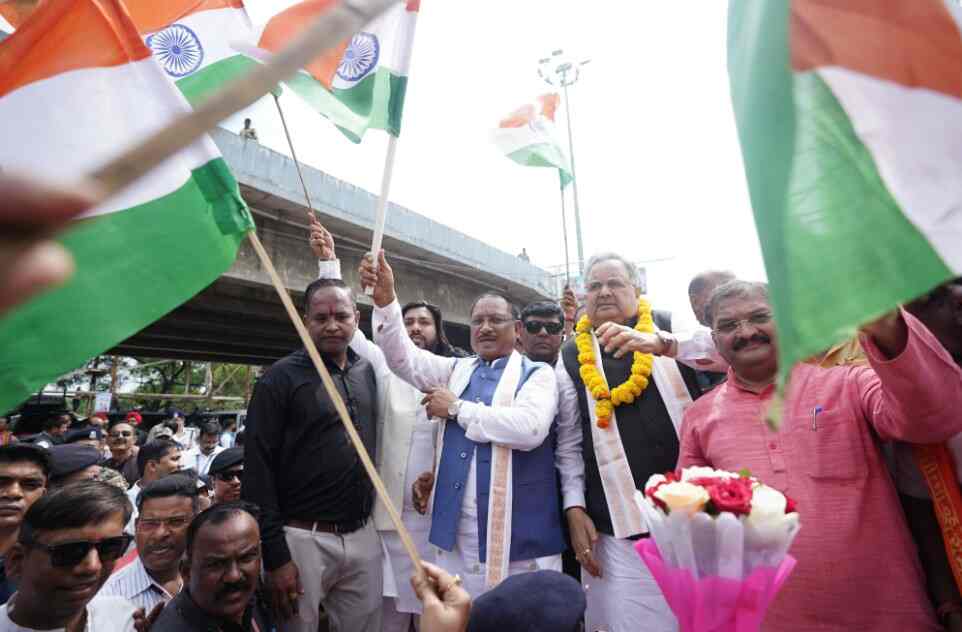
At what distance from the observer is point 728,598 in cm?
142

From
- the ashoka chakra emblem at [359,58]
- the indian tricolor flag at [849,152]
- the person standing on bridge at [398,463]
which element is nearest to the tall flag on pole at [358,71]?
the ashoka chakra emblem at [359,58]

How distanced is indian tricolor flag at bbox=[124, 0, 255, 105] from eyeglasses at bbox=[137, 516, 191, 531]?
6.84 feet

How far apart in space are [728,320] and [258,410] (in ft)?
7.75

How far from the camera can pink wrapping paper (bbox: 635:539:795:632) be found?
142 cm

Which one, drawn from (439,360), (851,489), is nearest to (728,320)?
(851,489)

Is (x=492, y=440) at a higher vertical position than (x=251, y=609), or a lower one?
higher

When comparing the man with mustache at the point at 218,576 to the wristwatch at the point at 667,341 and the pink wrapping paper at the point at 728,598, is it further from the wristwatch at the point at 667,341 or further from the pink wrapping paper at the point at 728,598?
the wristwatch at the point at 667,341

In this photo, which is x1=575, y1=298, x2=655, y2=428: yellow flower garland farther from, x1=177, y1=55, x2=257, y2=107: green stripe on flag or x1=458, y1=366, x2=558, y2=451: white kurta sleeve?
x1=177, y1=55, x2=257, y2=107: green stripe on flag

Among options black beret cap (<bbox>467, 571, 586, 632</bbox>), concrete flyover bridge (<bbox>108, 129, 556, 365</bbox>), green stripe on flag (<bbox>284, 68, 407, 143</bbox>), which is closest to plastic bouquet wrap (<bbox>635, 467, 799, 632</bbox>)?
black beret cap (<bbox>467, 571, 586, 632</bbox>)

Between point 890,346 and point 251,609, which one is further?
point 251,609

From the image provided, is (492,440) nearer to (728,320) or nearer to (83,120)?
(728,320)

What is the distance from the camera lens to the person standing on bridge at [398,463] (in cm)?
317

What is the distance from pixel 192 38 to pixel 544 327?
8.59ft

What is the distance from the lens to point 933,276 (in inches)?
43.0
